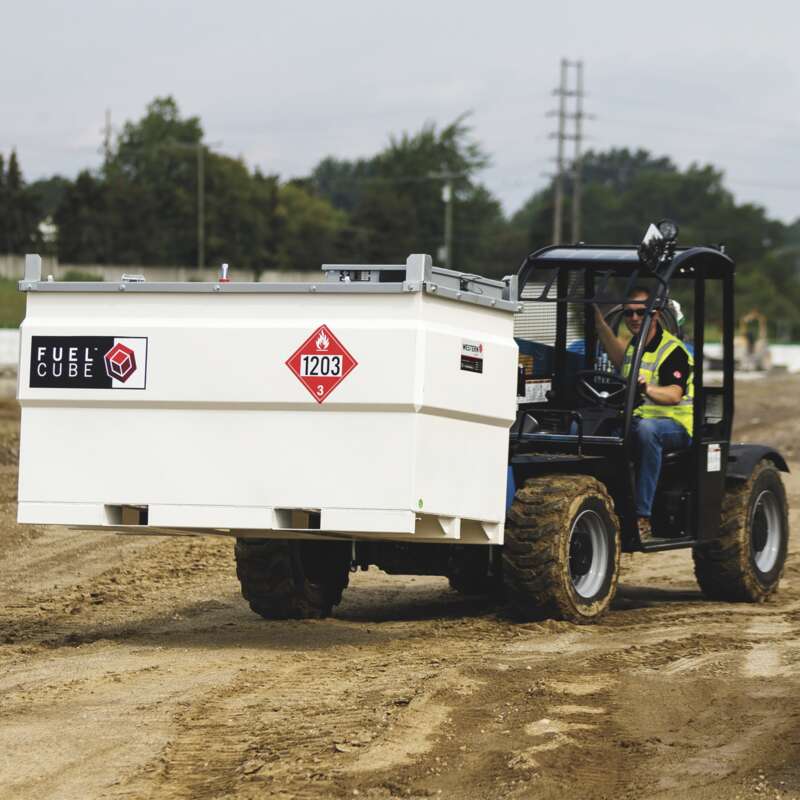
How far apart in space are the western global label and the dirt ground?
4.85 feet

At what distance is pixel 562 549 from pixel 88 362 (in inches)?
116

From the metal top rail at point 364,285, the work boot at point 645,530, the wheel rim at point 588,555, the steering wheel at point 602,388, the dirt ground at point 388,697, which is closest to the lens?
the dirt ground at point 388,697

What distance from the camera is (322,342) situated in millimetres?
9172

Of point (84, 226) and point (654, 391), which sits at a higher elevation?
point (84, 226)

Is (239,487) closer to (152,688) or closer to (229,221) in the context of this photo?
(152,688)

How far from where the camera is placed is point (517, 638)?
33.1 ft

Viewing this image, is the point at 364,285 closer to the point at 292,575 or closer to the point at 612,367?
the point at 292,575

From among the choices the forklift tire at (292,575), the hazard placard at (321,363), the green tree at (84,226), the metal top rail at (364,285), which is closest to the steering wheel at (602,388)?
the metal top rail at (364,285)

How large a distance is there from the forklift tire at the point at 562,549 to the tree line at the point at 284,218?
8066 cm

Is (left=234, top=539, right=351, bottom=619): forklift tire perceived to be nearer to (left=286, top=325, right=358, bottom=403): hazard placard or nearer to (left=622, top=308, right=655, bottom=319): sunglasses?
(left=286, top=325, right=358, bottom=403): hazard placard

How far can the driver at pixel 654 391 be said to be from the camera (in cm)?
1110

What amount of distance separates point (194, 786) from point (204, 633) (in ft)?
13.1

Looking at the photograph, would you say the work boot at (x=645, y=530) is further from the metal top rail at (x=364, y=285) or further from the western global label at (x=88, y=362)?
the western global label at (x=88, y=362)

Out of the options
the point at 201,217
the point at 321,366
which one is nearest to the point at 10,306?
the point at 201,217
